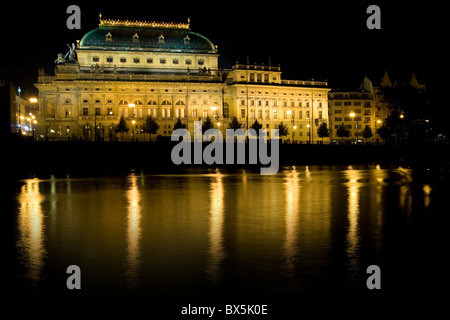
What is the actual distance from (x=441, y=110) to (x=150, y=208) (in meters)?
42.1

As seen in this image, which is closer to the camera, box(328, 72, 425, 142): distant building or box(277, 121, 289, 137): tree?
box(277, 121, 289, 137): tree

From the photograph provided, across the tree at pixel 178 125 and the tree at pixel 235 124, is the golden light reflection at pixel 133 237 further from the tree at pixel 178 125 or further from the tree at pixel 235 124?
the tree at pixel 235 124

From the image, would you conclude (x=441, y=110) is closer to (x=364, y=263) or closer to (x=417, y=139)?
(x=417, y=139)

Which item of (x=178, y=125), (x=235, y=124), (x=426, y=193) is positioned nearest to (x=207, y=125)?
(x=178, y=125)

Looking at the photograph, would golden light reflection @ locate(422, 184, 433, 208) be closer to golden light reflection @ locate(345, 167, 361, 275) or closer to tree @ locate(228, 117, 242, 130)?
golden light reflection @ locate(345, 167, 361, 275)

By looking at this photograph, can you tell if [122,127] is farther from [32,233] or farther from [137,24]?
[32,233]

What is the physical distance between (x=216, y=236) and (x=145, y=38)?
120m

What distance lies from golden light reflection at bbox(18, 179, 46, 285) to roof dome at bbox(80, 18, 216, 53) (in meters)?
101

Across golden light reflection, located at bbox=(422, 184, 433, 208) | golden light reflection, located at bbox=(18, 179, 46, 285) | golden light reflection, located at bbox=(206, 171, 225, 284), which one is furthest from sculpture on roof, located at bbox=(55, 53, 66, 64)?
golden light reflection, located at bbox=(422, 184, 433, 208)

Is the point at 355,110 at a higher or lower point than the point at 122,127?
higher

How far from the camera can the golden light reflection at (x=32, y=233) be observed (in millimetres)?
16438

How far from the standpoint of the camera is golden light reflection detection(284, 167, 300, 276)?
55.3 feet

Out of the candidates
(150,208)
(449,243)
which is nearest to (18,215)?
(150,208)

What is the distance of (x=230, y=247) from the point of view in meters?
18.8
